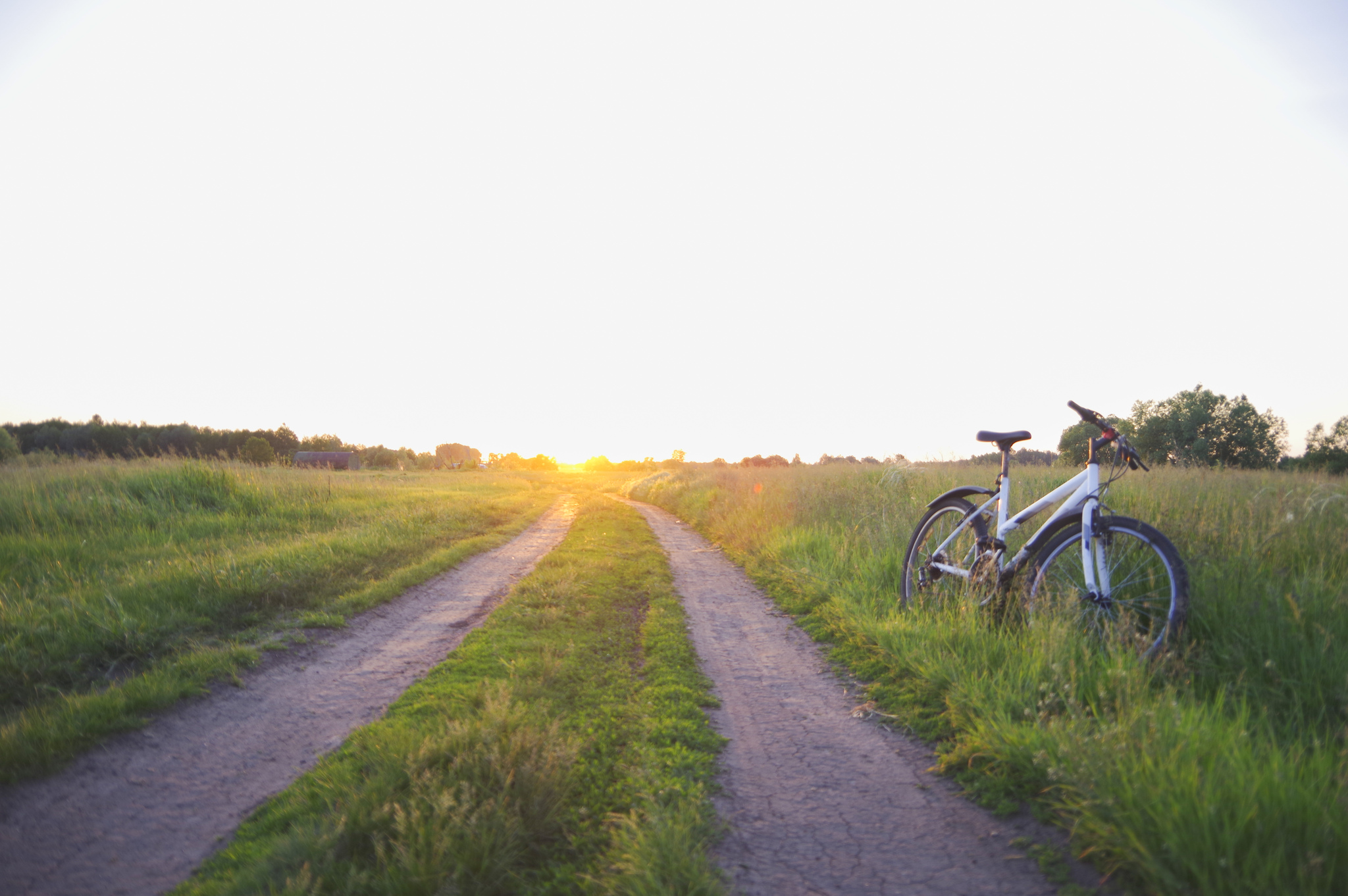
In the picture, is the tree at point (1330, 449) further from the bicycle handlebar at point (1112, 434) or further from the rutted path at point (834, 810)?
the rutted path at point (834, 810)

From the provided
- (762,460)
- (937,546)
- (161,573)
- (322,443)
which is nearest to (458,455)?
(322,443)

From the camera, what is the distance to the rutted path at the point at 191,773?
291 centimetres

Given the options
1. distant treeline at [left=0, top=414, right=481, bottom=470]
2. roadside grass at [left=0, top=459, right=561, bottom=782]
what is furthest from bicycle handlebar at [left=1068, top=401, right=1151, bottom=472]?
distant treeline at [left=0, top=414, right=481, bottom=470]

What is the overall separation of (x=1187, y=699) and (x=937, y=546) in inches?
132

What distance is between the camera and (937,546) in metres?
6.79

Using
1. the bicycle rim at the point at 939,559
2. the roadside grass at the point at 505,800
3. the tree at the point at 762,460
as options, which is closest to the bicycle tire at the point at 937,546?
the bicycle rim at the point at 939,559

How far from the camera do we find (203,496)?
39.0ft

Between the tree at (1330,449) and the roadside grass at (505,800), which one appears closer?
the roadside grass at (505,800)

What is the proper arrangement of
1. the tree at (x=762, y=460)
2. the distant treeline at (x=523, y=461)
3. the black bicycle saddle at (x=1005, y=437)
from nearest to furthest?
the black bicycle saddle at (x=1005, y=437), the tree at (x=762, y=460), the distant treeline at (x=523, y=461)

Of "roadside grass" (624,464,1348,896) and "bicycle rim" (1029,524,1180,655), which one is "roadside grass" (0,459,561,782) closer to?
"roadside grass" (624,464,1348,896)

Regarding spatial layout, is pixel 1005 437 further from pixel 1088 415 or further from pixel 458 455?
pixel 458 455

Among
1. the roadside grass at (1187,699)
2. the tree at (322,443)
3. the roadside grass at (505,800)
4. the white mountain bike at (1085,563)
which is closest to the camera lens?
the roadside grass at (1187,699)

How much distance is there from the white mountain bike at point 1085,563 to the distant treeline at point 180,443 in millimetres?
18468

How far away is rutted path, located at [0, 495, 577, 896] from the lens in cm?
291
